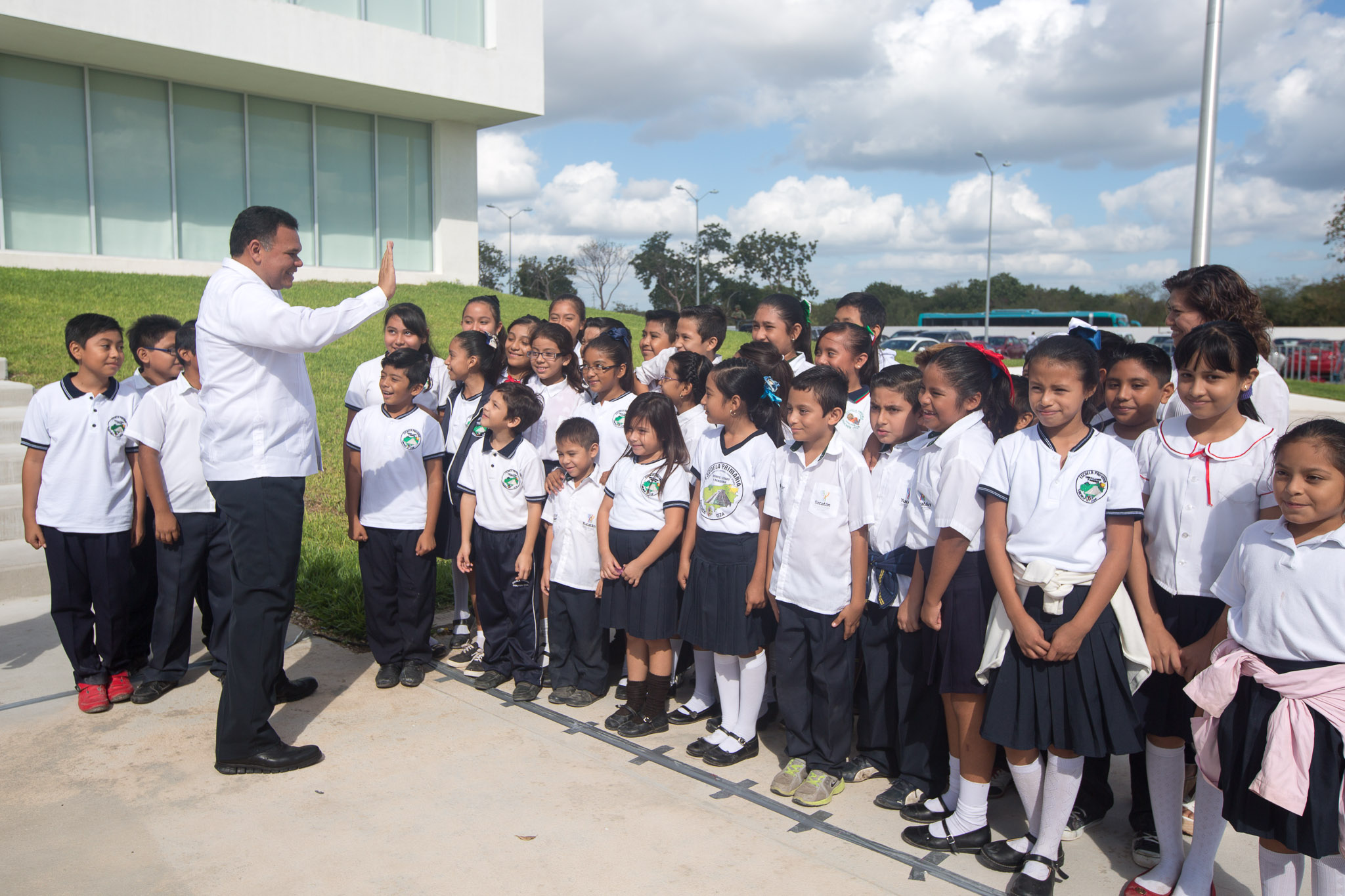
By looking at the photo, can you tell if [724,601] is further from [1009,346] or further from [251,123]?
[1009,346]

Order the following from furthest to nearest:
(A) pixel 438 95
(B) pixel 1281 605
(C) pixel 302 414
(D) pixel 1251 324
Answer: (A) pixel 438 95 → (C) pixel 302 414 → (D) pixel 1251 324 → (B) pixel 1281 605

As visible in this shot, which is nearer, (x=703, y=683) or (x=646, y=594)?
(x=646, y=594)

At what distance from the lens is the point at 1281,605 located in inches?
96.6

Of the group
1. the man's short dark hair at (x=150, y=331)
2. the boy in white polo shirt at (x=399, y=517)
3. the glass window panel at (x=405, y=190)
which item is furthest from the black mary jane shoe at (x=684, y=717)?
the glass window panel at (x=405, y=190)

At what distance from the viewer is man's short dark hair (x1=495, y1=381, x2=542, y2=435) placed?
4.47 meters

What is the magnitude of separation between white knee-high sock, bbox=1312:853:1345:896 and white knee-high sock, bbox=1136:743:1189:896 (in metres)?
0.46

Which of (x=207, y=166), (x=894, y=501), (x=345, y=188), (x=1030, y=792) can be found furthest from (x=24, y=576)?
(x=345, y=188)

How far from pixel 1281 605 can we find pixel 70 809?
4.01 metres

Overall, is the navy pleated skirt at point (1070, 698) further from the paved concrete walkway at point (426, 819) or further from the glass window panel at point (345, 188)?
the glass window panel at point (345, 188)

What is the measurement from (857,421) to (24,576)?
17.6 feet

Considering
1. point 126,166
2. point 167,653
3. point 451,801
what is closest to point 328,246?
point 126,166

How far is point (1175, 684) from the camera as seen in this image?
292 cm

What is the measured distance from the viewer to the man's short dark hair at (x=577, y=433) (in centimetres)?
433

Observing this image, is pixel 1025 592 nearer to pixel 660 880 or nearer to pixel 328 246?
pixel 660 880
